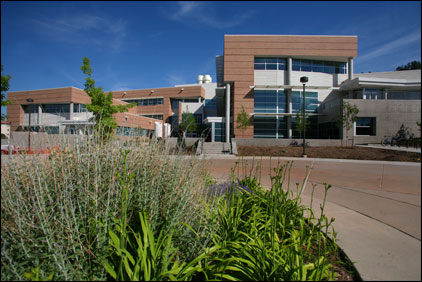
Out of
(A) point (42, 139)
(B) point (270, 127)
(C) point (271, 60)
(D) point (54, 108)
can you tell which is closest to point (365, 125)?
(B) point (270, 127)

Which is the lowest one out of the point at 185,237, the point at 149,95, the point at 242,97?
the point at 185,237

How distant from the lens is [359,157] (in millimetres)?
14945

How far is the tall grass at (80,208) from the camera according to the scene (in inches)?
68.6

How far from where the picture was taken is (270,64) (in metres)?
31.4

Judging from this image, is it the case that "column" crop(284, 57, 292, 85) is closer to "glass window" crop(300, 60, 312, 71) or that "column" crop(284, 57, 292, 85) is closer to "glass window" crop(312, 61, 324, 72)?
"glass window" crop(300, 60, 312, 71)

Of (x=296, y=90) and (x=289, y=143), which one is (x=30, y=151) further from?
(x=296, y=90)

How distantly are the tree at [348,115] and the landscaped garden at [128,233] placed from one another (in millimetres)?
24486

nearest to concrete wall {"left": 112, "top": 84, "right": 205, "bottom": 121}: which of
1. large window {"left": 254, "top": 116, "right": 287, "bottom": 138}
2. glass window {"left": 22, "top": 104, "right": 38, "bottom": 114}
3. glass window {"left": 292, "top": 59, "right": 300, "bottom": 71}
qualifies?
glass window {"left": 22, "top": 104, "right": 38, "bottom": 114}

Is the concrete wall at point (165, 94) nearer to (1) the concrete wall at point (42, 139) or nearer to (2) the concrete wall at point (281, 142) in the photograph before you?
(2) the concrete wall at point (281, 142)

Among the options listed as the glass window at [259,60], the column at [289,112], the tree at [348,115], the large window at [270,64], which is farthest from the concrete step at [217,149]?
the glass window at [259,60]

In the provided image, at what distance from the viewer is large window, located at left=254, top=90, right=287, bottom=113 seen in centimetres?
3078

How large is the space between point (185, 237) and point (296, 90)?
1271 inches

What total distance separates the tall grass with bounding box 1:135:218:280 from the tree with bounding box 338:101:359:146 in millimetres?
25197

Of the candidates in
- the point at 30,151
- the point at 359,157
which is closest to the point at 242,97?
the point at 359,157
